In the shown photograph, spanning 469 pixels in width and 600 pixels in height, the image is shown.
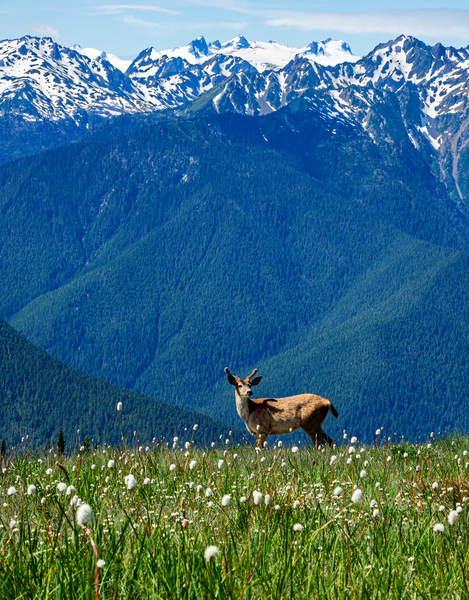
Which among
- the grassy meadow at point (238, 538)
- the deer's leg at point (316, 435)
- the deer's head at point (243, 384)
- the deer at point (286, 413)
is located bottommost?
the grassy meadow at point (238, 538)

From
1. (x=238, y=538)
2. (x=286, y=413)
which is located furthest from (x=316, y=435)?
(x=238, y=538)

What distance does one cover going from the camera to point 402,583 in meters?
5.29

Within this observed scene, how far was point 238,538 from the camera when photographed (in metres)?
6.40

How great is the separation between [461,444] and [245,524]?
321 inches

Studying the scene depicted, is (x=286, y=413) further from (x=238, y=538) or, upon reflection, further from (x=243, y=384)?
(x=238, y=538)

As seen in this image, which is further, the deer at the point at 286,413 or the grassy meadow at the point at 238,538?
the deer at the point at 286,413

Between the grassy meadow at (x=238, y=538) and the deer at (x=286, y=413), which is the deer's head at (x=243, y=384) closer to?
the deer at (x=286, y=413)

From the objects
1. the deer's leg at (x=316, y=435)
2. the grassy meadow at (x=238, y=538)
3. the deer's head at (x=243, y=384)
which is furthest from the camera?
the deer's head at (x=243, y=384)

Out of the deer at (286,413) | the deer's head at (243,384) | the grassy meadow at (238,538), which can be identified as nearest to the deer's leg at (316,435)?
the deer at (286,413)

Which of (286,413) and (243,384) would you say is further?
(243,384)

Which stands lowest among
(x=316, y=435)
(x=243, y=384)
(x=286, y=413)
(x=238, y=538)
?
(x=238, y=538)

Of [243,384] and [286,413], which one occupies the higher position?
[243,384]

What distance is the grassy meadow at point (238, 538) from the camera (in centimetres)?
492

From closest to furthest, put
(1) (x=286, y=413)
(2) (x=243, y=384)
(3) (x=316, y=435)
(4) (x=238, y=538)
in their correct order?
(4) (x=238, y=538) → (3) (x=316, y=435) → (1) (x=286, y=413) → (2) (x=243, y=384)
